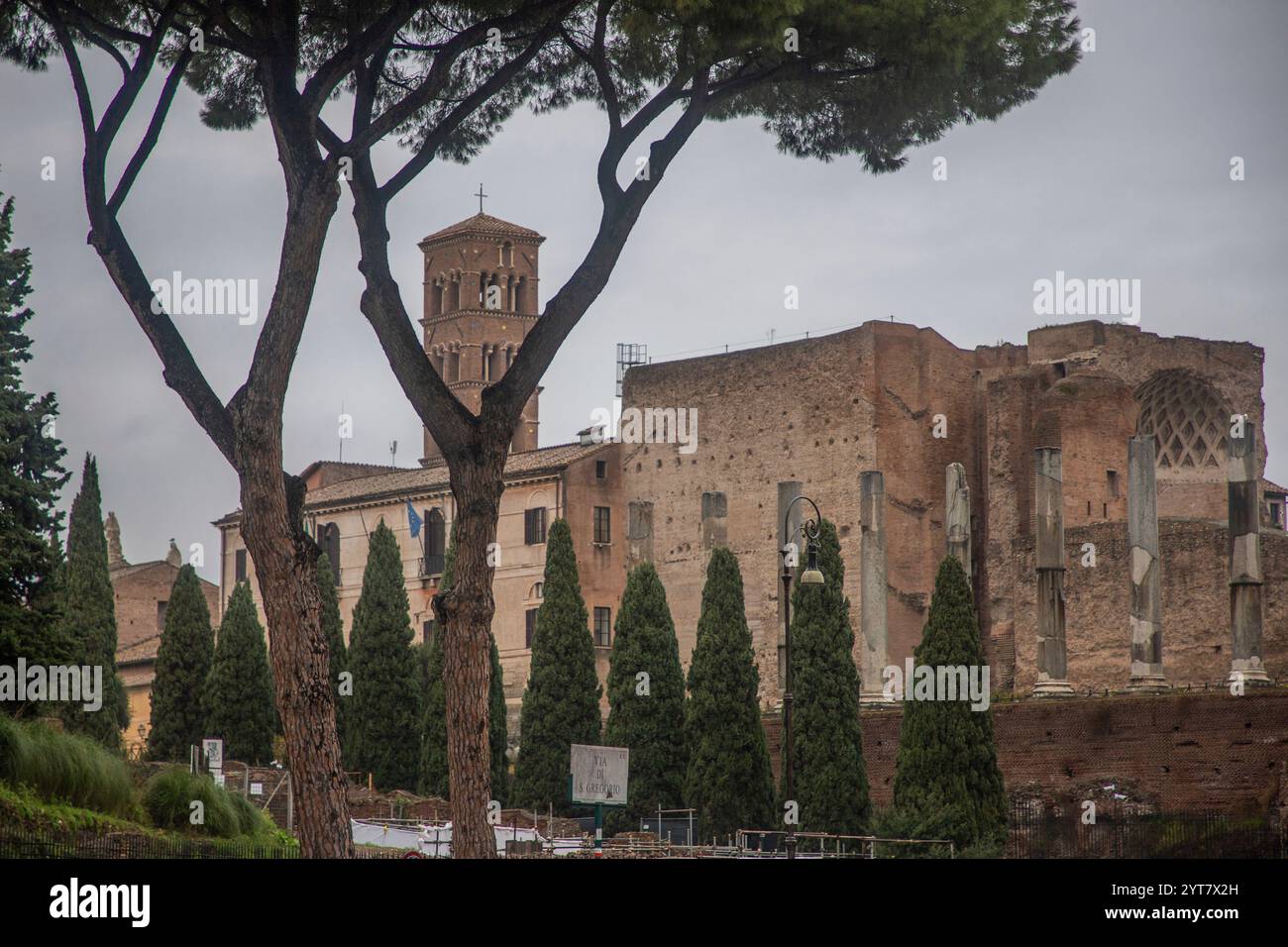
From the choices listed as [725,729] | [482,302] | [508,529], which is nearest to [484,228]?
[482,302]

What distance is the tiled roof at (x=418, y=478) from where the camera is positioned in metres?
47.6

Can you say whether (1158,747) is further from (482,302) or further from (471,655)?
(482,302)

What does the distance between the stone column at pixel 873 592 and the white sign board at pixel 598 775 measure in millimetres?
10787

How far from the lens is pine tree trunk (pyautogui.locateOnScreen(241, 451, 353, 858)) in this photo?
1650 cm

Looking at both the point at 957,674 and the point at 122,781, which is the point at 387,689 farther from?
the point at 122,781

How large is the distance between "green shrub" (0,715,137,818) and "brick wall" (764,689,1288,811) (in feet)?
51.2

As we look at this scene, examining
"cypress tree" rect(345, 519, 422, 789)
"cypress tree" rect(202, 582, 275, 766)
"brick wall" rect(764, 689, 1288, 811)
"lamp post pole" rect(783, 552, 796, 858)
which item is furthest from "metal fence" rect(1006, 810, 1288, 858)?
"cypress tree" rect(202, 582, 275, 766)

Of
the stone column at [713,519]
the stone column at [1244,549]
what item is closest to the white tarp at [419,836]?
the stone column at [713,519]

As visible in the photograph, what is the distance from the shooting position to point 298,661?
16734 mm

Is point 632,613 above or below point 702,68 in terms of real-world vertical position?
below

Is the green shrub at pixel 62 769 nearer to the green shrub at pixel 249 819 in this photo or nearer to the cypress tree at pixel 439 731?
the green shrub at pixel 249 819
